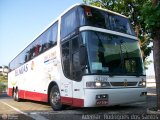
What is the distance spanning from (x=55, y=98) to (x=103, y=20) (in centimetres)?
354

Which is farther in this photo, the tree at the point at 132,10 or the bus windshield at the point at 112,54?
the tree at the point at 132,10

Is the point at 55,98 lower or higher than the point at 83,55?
lower

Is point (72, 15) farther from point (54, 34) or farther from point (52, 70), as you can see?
point (52, 70)

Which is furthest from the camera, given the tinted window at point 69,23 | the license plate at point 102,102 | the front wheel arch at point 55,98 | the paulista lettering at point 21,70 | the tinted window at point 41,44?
the paulista lettering at point 21,70

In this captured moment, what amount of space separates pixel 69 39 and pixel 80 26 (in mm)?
829

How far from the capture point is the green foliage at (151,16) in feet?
34.6

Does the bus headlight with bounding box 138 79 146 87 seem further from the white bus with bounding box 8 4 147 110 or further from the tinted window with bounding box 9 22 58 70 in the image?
the tinted window with bounding box 9 22 58 70

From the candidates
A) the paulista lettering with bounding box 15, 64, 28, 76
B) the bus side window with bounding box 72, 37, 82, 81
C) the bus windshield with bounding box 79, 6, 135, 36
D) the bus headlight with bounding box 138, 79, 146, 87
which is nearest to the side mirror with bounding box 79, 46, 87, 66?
the bus side window with bounding box 72, 37, 82, 81

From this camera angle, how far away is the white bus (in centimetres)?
1000

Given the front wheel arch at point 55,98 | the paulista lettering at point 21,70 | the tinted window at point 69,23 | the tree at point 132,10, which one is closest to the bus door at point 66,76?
the tinted window at point 69,23

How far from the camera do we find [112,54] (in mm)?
10648

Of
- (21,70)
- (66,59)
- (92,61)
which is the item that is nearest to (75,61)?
(66,59)

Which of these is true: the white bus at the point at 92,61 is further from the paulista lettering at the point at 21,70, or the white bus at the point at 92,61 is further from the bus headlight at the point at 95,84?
the paulista lettering at the point at 21,70

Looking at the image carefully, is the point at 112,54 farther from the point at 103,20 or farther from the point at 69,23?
the point at 69,23
